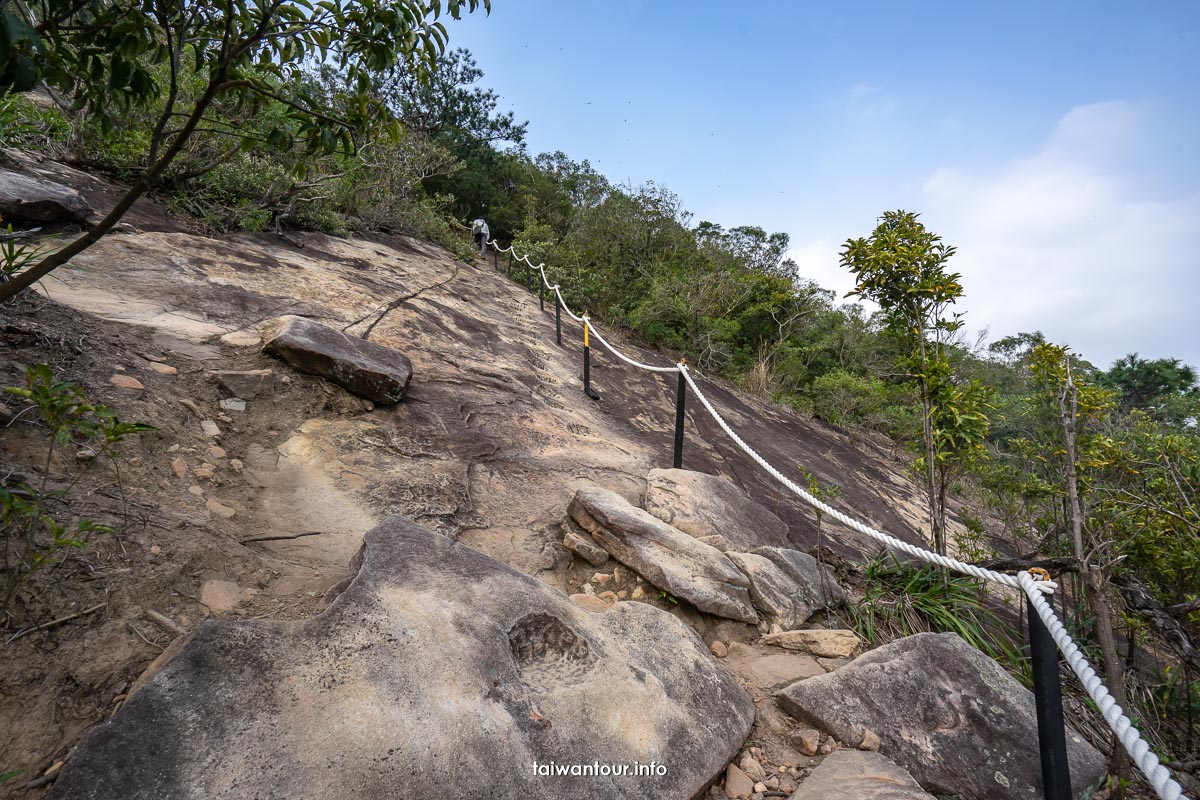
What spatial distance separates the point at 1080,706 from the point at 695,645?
6.61 feet

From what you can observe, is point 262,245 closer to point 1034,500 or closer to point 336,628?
point 336,628

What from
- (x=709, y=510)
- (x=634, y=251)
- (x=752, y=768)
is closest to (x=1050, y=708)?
(x=752, y=768)

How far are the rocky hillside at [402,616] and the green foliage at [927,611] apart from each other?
0.79 feet

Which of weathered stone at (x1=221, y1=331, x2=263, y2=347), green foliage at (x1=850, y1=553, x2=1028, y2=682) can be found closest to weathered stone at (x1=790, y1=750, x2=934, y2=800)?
green foliage at (x1=850, y1=553, x2=1028, y2=682)

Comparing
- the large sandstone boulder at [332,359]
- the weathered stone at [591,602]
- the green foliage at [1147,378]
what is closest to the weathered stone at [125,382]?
the large sandstone boulder at [332,359]

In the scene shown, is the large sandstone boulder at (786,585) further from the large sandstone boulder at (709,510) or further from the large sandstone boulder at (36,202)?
the large sandstone boulder at (36,202)

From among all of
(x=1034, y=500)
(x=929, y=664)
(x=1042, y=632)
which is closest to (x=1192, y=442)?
(x=1034, y=500)

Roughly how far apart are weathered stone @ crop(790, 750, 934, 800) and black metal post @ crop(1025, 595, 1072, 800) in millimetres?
355

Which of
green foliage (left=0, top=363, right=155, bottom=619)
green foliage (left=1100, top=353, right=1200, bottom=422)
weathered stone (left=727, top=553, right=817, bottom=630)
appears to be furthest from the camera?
green foliage (left=1100, top=353, right=1200, bottom=422)

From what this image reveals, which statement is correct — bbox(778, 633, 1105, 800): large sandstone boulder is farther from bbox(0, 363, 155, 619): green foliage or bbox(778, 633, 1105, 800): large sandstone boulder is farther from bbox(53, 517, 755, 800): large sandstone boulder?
bbox(0, 363, 155, 619): green foliage

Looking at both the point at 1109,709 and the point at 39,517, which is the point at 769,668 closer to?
the point at 1109,709

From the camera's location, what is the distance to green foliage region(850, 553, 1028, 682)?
123 inches

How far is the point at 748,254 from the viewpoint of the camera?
57.2 feet

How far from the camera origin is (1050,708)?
67.3 inches
